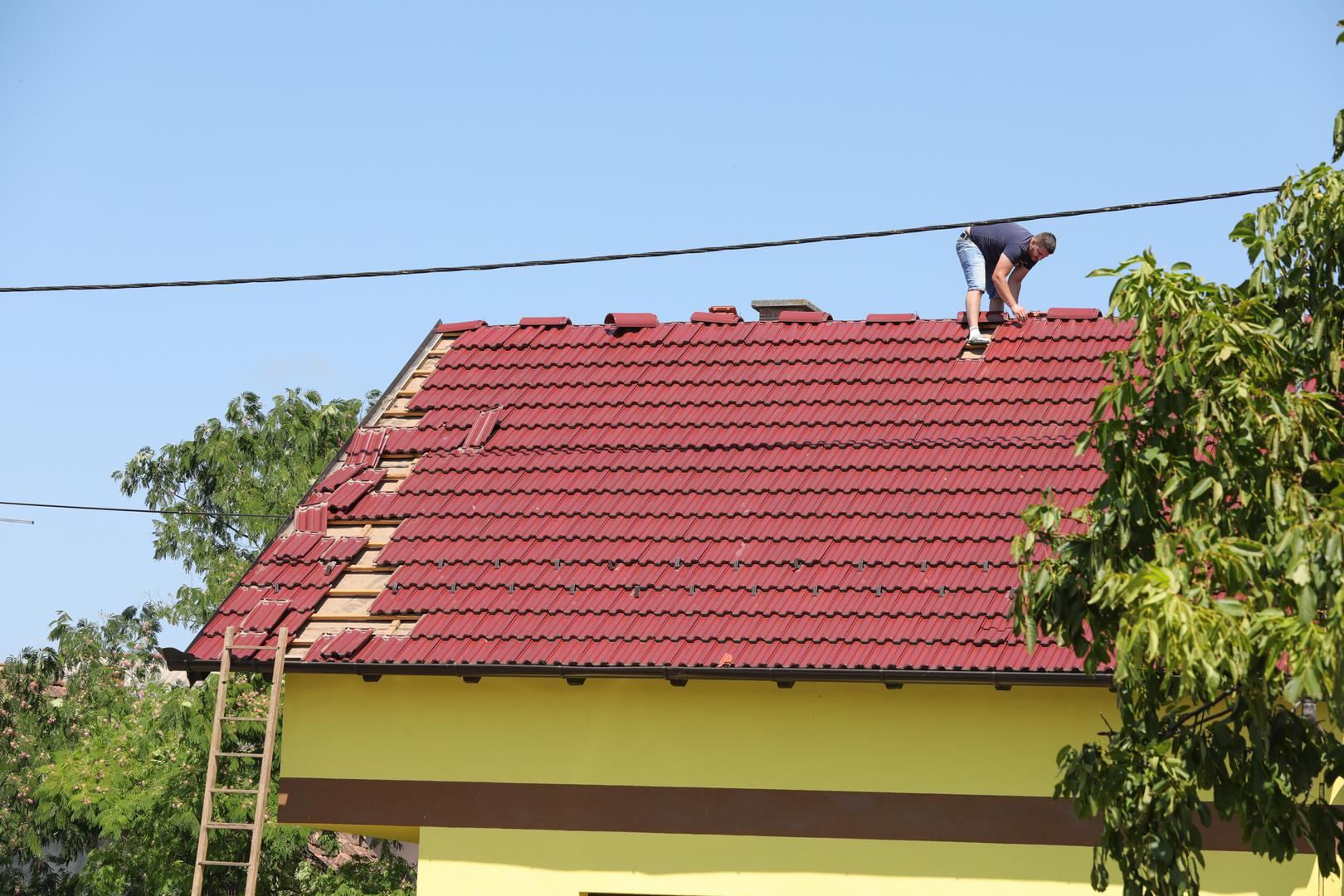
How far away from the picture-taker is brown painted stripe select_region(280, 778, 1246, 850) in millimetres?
9945

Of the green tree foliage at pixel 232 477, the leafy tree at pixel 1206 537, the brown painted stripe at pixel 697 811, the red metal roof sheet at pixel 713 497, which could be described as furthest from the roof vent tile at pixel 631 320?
the green tree foliage at pixel 232 477

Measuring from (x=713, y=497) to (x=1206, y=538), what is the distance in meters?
6.29

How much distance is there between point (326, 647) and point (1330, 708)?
7.38 meters

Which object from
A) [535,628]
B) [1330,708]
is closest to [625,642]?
[535,628]

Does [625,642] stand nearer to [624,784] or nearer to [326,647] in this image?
[624,784]

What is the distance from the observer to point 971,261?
1359 centimetres

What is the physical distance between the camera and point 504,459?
1257 centimetres

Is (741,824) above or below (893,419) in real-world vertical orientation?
below

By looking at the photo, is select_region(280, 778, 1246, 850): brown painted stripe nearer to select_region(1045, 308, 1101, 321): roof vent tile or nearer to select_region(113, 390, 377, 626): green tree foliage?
select_region(1045, 308, 1101, 321): roof vent tile

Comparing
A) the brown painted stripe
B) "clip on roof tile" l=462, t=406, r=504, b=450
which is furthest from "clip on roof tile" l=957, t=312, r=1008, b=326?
the brown painted stripe

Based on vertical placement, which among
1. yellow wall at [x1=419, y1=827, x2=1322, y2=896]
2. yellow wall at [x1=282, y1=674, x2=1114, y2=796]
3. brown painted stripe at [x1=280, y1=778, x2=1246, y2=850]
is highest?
yellow wall at [x1=282, y1=674, x2=1114, y2=796]

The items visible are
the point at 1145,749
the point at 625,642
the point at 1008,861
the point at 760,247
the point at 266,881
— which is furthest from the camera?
the point at 266,881

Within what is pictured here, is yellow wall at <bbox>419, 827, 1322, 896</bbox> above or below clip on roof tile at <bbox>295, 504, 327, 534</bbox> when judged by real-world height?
below

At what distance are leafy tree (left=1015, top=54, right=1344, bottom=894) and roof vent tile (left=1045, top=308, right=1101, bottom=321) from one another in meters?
6.57
